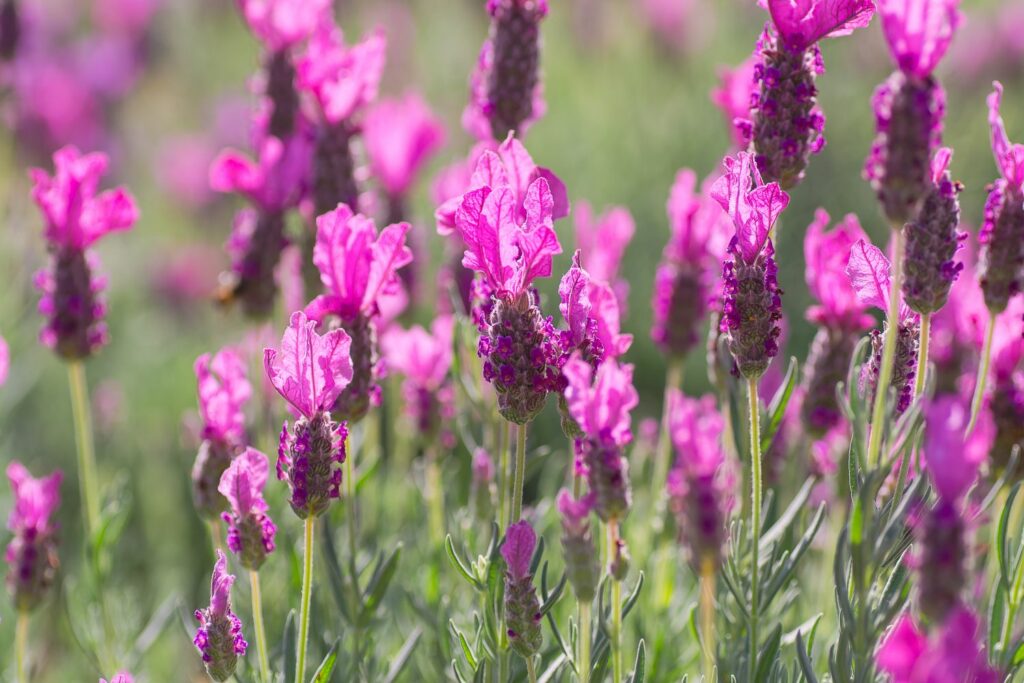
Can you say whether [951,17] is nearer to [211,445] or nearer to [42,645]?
[211,445]

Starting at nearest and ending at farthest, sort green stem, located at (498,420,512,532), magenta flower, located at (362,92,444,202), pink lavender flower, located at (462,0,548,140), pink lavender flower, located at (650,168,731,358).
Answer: green stem, located at (498,420,512,532)
pink lavender flower, located at (462,0,548,140)
pink lavender flower, located at (650,168,731,358)
magenta flower, located at (362,92,444,202)

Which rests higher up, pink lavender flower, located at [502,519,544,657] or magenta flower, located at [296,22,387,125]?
magenta flower, located at [296,22,387,125]

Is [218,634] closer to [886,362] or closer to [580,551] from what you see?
[580,551]

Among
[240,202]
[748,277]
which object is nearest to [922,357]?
[748,277]

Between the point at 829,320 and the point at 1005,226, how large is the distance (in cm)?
39

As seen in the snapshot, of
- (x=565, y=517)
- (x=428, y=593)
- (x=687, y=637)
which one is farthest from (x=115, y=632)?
(x=565, y=517)

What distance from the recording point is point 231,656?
1.27m

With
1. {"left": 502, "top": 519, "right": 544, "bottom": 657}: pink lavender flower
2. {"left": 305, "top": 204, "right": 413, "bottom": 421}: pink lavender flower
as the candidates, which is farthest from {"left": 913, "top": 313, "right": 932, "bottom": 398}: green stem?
{"left": 305, "top": 204, "right": 413, "bottom": 421}: pink lavender flower

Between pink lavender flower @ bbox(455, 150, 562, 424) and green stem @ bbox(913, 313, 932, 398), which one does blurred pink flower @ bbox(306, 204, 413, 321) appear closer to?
pink lavender flower @ bbox(455, 150, 562, 424)

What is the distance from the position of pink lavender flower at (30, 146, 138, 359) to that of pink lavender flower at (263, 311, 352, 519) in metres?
0.71

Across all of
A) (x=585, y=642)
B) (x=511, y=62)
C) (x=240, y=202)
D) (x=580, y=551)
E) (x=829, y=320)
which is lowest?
(x=585, y=642)

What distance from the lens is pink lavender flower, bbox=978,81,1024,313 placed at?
131 centimetres

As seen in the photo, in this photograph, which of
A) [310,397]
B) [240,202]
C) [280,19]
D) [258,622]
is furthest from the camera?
[240,202]

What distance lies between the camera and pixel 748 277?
1.22m
